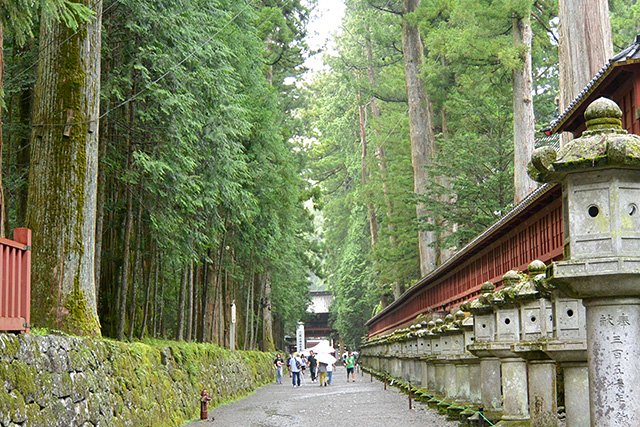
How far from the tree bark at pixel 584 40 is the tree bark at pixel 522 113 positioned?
5934 mm

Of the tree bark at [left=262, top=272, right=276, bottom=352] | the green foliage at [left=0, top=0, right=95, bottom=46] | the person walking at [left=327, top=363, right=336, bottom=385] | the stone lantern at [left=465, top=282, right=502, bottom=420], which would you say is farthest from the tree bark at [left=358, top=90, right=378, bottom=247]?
the green foliage at [left=0, top=0, right=95, bottom=46]

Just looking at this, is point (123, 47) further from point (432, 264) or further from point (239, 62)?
point (432, 264)

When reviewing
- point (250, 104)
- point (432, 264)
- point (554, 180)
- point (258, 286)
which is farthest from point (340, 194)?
point (554, 180)

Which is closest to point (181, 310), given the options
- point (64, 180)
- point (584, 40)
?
point (64, 180)

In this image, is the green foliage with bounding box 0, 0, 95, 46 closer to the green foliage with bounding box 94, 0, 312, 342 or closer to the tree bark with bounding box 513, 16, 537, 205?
the green foliage with bounding box 94, 0, 312, 342

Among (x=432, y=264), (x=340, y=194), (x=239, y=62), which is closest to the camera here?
(x=239, y=62)

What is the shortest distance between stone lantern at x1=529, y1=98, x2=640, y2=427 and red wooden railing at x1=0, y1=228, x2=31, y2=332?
18.4 feet

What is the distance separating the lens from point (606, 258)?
560 cm

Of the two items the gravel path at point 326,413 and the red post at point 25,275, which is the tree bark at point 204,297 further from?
the red post at point 25,275

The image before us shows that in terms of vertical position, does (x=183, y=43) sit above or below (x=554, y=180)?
above

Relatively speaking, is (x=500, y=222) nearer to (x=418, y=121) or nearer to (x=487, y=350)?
(x=487, y=350)

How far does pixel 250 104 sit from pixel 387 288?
101 feet

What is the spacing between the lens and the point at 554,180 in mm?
6203

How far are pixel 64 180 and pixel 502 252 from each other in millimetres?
10930
